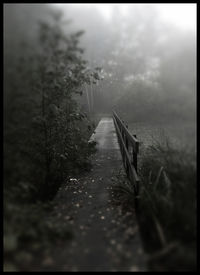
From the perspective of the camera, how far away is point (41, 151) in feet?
13.0

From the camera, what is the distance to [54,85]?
12.0 feet

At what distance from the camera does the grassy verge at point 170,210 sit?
216 centimetres

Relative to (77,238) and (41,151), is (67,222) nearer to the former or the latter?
A: (77,238)

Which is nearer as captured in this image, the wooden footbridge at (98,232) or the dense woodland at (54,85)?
the wooden footbridge at (98,232)

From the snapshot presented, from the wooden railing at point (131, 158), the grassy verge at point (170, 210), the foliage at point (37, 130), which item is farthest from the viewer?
the wooden railing at point (131, 158)

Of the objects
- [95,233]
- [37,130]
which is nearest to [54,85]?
[37,130]

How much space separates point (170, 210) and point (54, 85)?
273 cm

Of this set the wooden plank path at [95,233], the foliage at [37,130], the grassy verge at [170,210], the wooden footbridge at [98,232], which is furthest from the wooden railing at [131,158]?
the foliage at [37,130]

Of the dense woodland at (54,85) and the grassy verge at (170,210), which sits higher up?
the dense woodland at (54,85)

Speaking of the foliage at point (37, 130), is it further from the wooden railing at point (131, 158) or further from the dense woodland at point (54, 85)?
the wooden railing at point (131, 158)

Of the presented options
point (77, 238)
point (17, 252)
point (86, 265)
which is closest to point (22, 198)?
point (17, 252)

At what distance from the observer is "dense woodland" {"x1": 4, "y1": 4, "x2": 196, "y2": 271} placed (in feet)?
8.81

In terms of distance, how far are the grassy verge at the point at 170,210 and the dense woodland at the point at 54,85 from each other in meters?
0.07

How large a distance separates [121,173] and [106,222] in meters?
2.21
